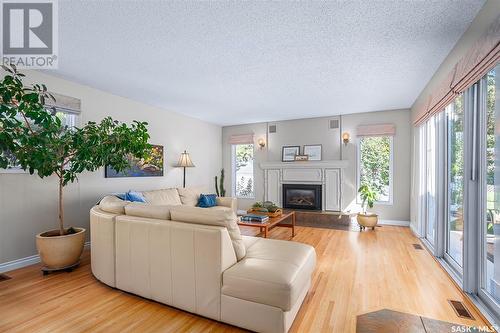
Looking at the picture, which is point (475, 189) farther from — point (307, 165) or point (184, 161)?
point (184, 161)

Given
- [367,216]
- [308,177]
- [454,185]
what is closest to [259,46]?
[454,185]

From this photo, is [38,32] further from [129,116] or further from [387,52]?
[387,52]

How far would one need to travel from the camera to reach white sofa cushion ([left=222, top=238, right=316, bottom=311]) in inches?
63.2

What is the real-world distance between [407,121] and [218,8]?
15.4ft

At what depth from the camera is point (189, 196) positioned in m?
4.83

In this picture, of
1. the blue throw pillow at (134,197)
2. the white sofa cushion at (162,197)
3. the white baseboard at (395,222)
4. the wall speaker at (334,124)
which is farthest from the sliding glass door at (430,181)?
the blue throw pillow at (134,197)

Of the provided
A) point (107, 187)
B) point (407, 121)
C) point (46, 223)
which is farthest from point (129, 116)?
point (407, 121)

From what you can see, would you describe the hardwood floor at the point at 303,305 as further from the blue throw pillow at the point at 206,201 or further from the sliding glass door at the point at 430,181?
the blue throw pillow at the point at 206,201

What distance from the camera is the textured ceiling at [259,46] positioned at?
190 cm

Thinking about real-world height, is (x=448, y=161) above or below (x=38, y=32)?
below

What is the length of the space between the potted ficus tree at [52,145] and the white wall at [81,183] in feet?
1.40

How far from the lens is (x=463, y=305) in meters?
2.06

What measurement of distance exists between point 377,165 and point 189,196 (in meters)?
4.15

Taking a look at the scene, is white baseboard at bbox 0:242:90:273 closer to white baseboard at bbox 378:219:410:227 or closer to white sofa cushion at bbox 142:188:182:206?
white sofa cushion at bbox 142:188:182:206
